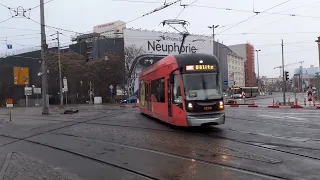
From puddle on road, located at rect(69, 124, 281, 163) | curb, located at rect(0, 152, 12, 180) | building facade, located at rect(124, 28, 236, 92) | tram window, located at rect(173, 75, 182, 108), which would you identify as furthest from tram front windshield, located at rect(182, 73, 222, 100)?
building facade, located at rect(124, 28, 236, 92)

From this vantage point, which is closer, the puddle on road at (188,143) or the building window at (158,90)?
the puddle on road at (188,143)

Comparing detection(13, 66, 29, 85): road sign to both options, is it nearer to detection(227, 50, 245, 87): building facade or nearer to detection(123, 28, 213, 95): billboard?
detection(123, 28, 213, 95): billboard

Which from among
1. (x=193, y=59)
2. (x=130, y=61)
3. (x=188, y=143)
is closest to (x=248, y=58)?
(x=130, y=61)

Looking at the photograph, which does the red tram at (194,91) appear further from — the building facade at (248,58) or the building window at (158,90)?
the building facade at (248,58)

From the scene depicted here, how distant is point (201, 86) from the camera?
14172 mm

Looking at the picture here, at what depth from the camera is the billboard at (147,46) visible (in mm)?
72062

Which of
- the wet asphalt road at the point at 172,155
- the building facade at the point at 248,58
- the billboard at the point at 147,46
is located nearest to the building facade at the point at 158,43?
the billboard at the point at 147,46

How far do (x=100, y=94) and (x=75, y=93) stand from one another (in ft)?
23.1

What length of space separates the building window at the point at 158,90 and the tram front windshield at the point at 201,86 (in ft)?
8.61

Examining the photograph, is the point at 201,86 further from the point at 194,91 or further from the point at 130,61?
the point at 130,61

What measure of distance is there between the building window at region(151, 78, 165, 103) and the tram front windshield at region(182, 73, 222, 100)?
2.62 meters

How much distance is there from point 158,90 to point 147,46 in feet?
197

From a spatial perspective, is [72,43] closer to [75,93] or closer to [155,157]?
[75,93]

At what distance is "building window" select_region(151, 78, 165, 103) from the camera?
1681 cm
